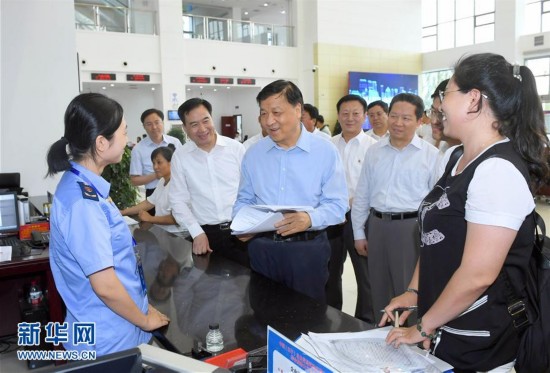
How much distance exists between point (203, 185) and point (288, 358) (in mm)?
2104

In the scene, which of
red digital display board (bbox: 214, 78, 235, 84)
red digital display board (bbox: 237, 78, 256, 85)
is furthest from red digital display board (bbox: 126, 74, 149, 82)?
red digital display board (bbox: 237, 78, 256, 85)

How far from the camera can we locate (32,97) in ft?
16.0

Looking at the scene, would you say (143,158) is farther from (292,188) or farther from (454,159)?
(454,159)

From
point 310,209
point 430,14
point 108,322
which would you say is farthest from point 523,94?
Result: point 430,14

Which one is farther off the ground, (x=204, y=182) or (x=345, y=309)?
(x=204, y=182)

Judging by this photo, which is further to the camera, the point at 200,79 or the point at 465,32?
the point at 465,32

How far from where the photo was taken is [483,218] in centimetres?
106

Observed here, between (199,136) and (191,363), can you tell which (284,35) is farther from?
(191,363)

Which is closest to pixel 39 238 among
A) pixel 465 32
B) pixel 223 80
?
pixel 223 80

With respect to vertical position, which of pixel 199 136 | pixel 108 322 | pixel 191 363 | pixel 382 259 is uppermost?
pixel 199 136

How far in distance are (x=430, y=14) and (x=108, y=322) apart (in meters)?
16.3

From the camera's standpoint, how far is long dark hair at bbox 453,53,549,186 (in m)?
1.13

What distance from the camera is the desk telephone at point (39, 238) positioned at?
2980mm

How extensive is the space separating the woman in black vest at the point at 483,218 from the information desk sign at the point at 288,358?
464 mm
